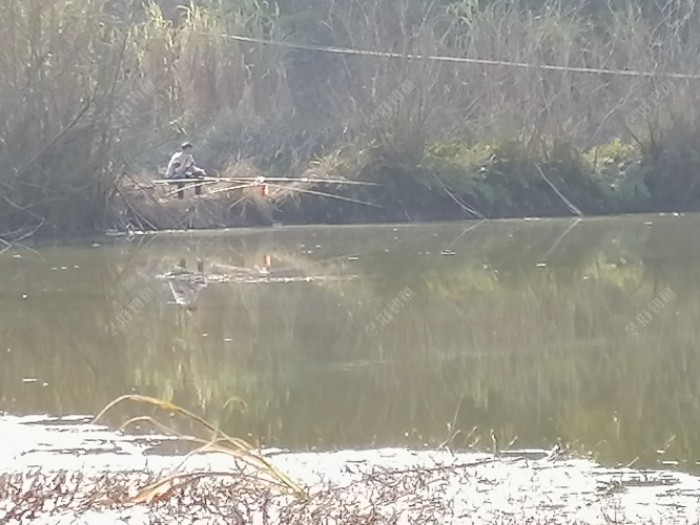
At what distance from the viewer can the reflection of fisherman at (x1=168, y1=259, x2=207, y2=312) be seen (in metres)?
14.6

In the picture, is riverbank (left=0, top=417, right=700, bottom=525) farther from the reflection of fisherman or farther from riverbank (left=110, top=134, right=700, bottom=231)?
riverbank (left=110, top=134, right=700, bottom=231)

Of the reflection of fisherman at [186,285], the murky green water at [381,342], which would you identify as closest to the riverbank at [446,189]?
the murky green water at [381,342]

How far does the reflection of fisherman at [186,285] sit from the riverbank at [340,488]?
20.6 ft

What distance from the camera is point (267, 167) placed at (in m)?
28.2

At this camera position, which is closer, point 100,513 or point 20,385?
point 100,513

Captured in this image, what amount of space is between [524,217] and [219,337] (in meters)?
15.9

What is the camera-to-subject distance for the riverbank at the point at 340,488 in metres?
5.95

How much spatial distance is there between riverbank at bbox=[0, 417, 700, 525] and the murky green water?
54 cm

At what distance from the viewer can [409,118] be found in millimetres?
26594

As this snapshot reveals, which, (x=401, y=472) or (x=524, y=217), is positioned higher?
(x=401, y=472)

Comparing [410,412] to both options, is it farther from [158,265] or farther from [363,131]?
[363,131]

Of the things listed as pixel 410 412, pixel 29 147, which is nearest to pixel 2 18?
pixel 29 147

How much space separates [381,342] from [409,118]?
1534 centimetres

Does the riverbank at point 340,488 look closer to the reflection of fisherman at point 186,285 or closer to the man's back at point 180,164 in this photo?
the reflection of fisherman at point 186,285
